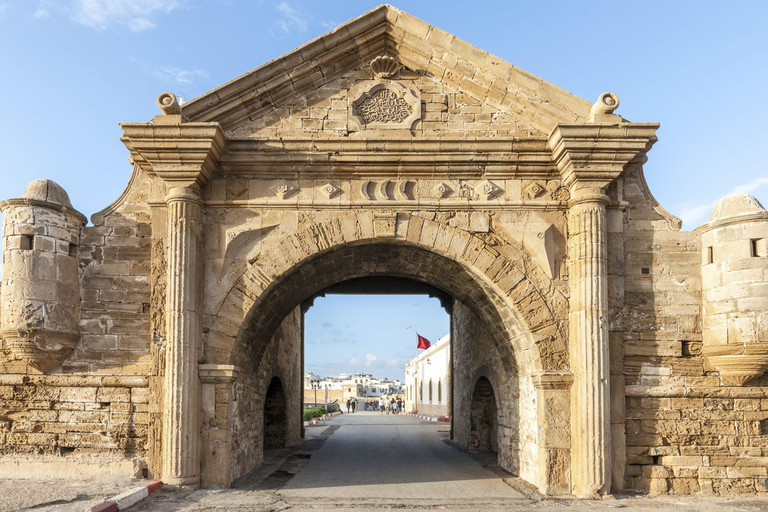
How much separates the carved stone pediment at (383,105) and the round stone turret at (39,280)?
3.76m

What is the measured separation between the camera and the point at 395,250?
8.84 metres

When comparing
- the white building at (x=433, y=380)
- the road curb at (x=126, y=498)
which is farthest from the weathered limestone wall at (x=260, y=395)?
the white building at (x=433, y=380)

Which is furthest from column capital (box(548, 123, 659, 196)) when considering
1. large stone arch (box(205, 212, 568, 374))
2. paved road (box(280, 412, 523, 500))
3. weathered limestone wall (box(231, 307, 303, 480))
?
weathered limestone wall (box(231, 307, 303, 480))

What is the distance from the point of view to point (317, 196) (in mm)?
8391

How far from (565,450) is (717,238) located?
316 cm

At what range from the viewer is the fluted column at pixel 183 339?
7.62 metres

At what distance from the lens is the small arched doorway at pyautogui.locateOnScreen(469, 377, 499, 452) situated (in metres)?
12.8

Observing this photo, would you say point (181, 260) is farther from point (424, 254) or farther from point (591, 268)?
point (591, 268)

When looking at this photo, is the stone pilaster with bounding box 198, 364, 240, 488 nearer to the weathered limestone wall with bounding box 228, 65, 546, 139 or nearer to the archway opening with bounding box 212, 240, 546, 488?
the archway opening with bounding box 212, 240, 546, 488

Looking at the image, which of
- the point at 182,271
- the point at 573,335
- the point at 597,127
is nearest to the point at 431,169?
the point at 597,127

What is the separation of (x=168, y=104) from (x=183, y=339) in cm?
282

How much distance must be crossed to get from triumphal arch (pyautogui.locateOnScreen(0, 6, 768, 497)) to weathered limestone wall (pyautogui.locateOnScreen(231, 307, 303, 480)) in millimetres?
225

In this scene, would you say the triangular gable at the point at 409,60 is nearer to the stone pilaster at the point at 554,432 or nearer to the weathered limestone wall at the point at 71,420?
the stone pilaster at the point at 554,432

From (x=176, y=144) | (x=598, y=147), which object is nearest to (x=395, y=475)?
(x=598, y=147)
